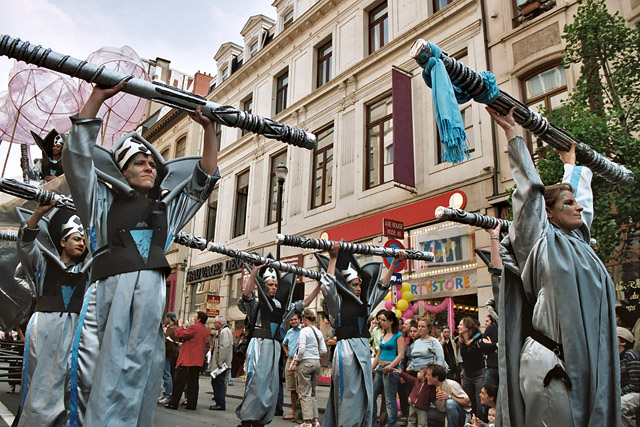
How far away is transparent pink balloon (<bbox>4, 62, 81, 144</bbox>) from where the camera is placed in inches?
245

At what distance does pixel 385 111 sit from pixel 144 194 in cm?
1384

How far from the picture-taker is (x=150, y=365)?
273cm

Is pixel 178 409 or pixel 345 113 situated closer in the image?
pixel 178 409

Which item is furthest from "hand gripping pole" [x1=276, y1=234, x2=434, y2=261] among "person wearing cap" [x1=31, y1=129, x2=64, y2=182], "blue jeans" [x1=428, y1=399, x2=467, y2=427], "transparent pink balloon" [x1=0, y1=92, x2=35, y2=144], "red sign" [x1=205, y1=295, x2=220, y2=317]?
"red sign" [x1=205, y1=295, x2=220, y2=317]

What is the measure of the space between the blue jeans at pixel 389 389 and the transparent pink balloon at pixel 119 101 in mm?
5392

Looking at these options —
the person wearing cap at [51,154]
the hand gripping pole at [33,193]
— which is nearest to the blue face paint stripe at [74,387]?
the hand gripping pole at [33,193]

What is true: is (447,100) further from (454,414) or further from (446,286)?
(446,286)

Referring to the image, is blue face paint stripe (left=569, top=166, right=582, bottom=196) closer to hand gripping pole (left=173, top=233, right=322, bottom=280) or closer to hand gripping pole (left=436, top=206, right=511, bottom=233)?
hand gripping pole (left=436, top=206, right=511, bottom=233)

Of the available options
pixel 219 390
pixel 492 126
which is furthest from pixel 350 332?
pixel 492 126

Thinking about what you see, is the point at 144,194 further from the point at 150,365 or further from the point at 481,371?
the point at 481,371

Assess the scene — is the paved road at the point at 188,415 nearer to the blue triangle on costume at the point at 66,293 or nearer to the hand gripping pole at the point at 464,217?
the blue triangle on costume at the point at 66,293

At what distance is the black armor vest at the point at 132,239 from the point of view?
9.20ft

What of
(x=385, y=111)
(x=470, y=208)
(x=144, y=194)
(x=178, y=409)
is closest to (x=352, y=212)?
(x=385, y=111)

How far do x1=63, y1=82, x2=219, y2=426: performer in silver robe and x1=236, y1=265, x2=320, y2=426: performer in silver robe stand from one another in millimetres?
4045
